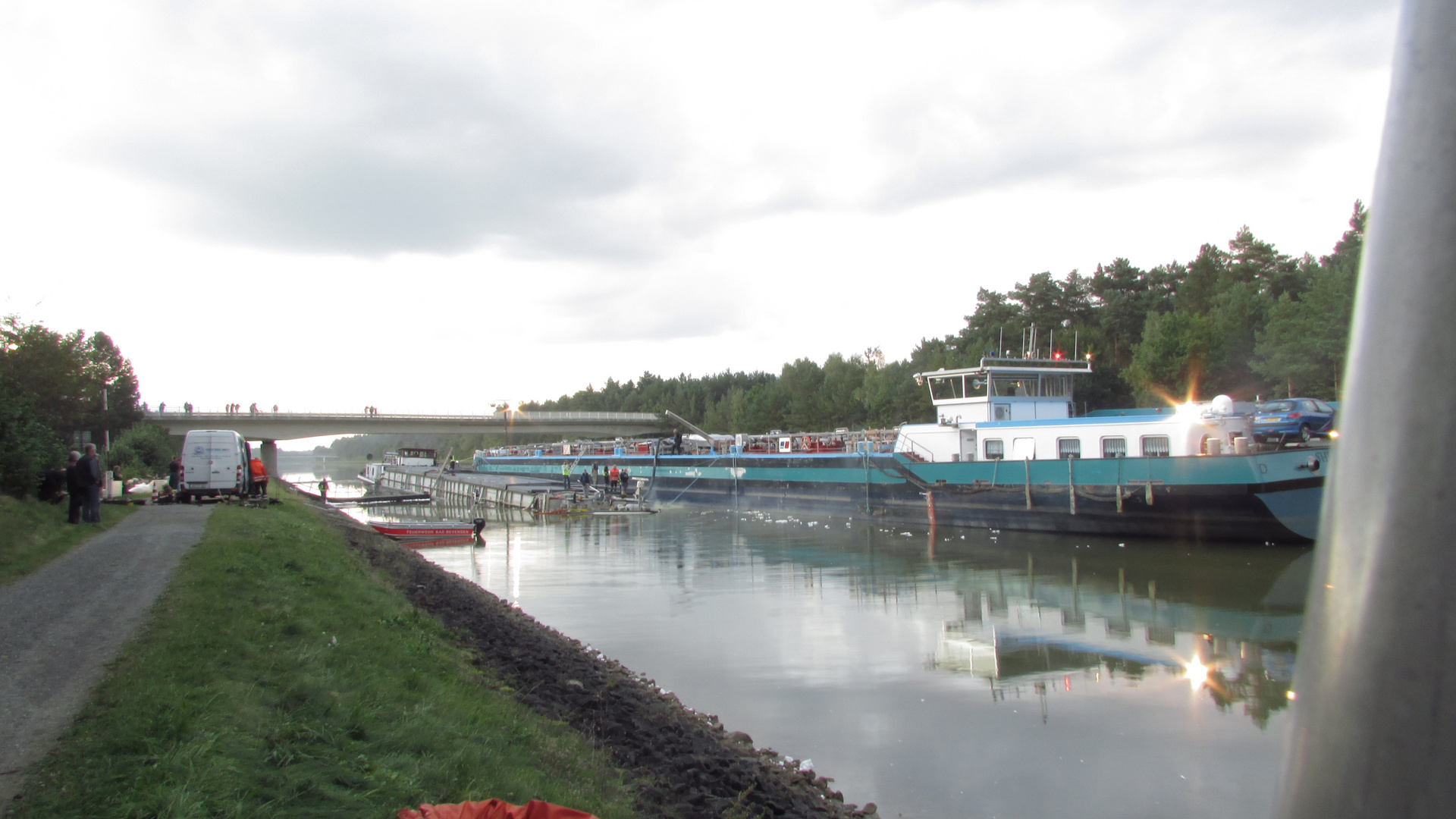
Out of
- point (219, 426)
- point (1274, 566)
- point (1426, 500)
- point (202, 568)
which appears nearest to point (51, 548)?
point (202, 568)

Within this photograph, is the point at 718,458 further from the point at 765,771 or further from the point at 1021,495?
the point at 765,771

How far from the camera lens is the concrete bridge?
66.4 meters

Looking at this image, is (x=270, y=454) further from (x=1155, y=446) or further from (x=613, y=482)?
(x=1155, y=446)

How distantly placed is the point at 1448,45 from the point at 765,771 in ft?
29.5

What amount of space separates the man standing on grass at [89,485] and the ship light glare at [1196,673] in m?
21.9

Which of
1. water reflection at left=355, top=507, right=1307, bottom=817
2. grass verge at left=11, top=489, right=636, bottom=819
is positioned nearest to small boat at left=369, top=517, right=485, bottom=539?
water reflection at left=355, top=507, right=1307, bottom=817

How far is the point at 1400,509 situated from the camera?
112 centimetres

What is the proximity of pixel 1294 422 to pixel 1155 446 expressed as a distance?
160 inches

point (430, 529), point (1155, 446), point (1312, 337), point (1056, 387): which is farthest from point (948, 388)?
point (1312, 337)

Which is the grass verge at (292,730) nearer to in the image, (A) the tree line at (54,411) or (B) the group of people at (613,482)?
(A) the tree line at (54,411)

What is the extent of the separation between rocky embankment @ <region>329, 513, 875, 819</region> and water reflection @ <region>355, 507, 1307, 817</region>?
831mm

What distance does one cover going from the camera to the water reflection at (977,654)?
1009cm

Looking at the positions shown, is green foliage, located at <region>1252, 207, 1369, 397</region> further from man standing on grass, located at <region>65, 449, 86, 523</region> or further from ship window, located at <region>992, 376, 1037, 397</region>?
man standing on grass, located at <region>65, 449, 86, 523</region>

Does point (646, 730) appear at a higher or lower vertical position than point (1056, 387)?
lower
